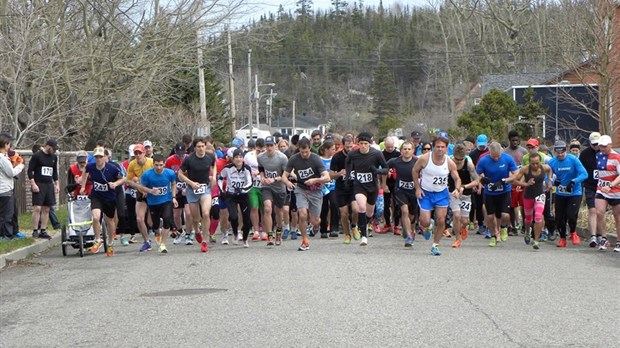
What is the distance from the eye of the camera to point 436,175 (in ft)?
49.9

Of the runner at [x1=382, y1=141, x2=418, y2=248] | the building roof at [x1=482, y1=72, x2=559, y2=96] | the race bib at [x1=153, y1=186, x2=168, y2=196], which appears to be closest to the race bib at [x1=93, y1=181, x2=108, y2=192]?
the race bib at [x1=153, y1=186, x2=168, y2=196]

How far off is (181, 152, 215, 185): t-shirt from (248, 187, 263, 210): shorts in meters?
0.98

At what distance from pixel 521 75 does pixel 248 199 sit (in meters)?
50.1

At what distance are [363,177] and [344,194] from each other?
673 mm

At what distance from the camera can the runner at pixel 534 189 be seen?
16.2m

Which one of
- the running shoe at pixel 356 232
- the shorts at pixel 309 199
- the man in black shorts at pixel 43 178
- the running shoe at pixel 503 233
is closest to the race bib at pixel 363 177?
the shorts at pixel 309 199

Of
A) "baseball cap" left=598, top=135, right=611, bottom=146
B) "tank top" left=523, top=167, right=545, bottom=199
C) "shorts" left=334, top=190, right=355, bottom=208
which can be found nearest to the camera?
"baseball cap" left=598, top=135, right=611, bottom=146

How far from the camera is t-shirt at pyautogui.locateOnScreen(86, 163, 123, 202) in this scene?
15.9m

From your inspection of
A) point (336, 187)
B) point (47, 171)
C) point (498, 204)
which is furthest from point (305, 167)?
point (47, 171)

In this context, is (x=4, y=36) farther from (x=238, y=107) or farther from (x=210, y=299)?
(x=238, y=107)

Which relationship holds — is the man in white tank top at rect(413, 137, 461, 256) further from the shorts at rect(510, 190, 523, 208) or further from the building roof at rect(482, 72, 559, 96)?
the building roof at rect(482, 72, 559, 96)

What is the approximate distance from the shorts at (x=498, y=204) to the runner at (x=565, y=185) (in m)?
0.88

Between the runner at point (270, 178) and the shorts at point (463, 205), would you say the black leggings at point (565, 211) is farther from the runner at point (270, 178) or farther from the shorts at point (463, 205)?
the runner at point (270, 178)

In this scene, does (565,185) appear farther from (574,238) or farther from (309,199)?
(309,199)
